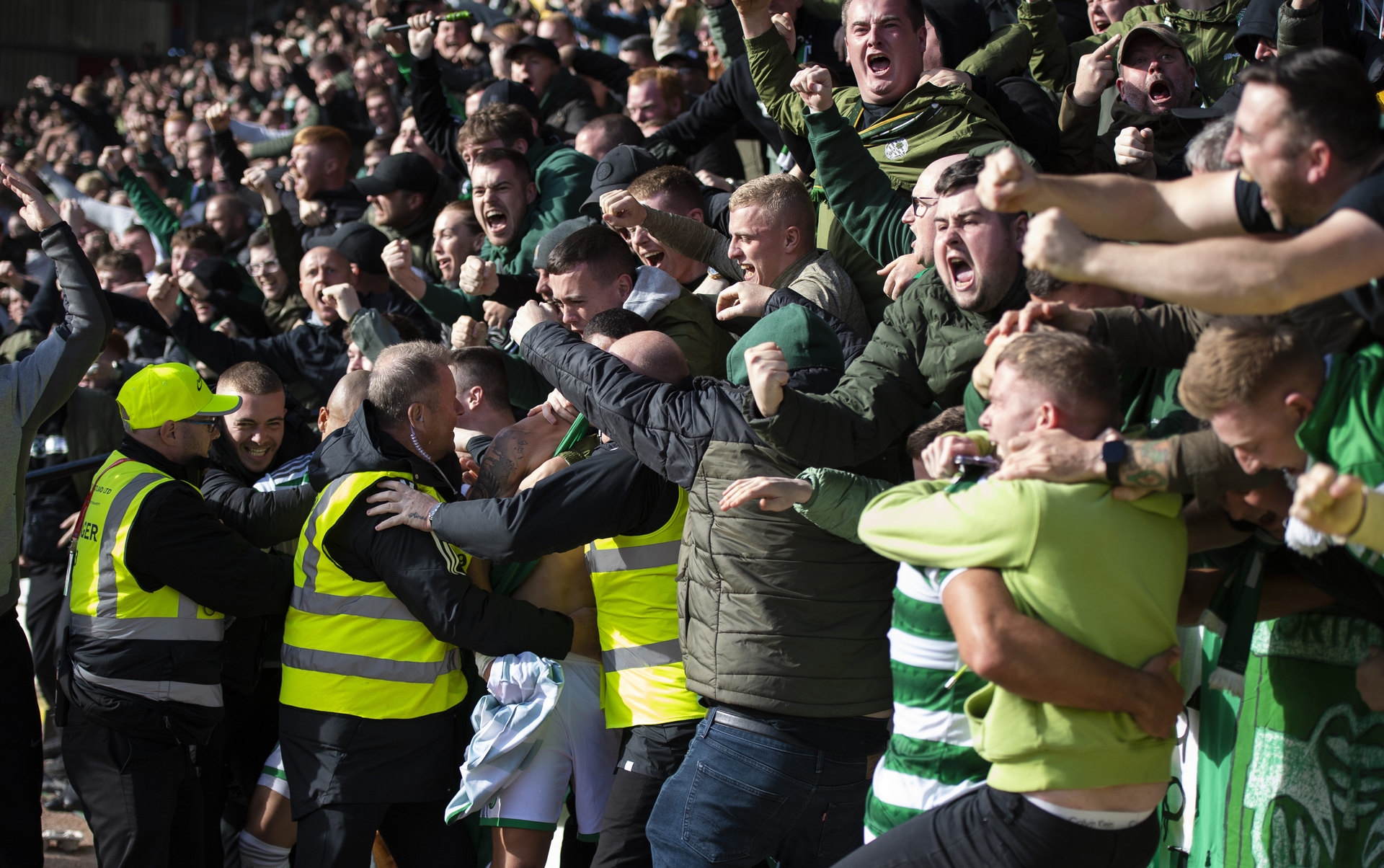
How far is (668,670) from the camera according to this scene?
3660 mm

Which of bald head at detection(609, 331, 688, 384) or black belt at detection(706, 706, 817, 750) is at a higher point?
bald head at detection(609, 331, 688, 384)

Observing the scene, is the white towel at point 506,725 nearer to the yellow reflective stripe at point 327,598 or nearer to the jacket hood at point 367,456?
the yellow reflective stripe at point 327,598

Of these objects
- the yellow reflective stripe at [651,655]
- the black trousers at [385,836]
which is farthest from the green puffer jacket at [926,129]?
the black trousers at [385,836]

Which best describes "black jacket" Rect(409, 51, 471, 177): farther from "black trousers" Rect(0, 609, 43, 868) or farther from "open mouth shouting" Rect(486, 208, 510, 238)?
"black trousers" Rect(0, 609, 43, 868)

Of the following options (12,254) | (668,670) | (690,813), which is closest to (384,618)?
(668,670)

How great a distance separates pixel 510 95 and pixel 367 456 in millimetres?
4162

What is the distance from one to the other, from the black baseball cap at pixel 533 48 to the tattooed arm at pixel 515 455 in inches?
191

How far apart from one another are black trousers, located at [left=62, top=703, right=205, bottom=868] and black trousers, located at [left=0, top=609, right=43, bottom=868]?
0.28 meters

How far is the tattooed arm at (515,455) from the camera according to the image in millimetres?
4137

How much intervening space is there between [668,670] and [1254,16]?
350 cm

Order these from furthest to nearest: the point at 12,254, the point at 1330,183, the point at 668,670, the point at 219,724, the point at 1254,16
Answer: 1. the point at 12,254
2. the point at 1254,16
3. the point at 219,724
4. the point at 668,670
5. the point at 1330,183

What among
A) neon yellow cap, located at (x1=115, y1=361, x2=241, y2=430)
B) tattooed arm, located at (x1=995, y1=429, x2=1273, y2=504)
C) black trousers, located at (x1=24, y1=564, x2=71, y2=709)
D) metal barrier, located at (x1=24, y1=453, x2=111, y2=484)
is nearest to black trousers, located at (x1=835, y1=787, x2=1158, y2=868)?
tattooed arm, located at (x1=995, y1=429, x2=1273, y2=504)

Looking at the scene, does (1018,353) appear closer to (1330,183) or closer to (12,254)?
(1330,183)

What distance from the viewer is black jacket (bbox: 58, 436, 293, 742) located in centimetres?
412
